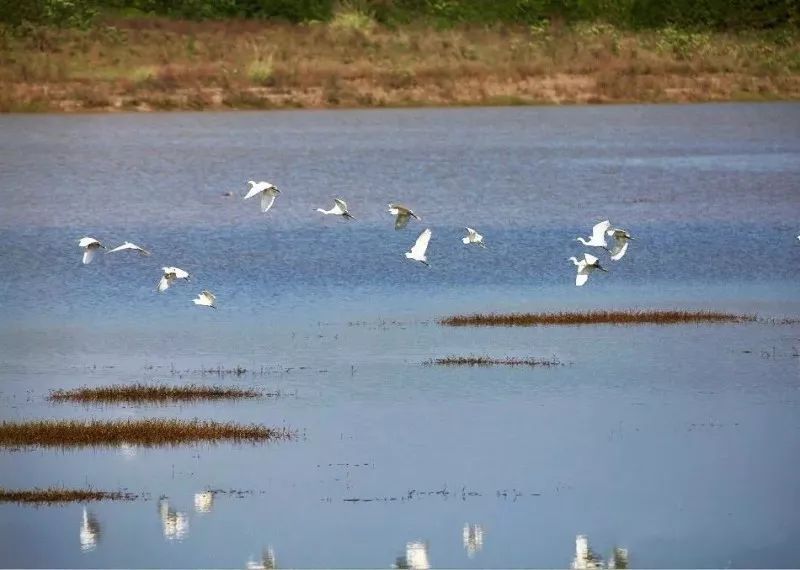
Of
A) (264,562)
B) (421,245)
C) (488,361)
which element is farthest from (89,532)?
(421,245)

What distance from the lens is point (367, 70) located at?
6731cm

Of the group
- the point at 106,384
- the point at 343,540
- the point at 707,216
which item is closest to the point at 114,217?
the point at 707,216

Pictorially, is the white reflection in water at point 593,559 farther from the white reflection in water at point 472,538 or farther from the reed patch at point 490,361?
the reed patch at point 490,361

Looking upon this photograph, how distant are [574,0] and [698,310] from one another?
52.6 meters

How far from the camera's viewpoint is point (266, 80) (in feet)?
219

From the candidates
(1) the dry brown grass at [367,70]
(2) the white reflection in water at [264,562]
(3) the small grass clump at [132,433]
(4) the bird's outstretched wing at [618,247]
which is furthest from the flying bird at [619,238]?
(1) the dry brown grass at [367,70]

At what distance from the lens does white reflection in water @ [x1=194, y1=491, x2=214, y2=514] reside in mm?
17047

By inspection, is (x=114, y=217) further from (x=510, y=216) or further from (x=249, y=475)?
(x=249, y=475)

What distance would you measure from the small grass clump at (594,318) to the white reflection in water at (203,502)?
10.3 m

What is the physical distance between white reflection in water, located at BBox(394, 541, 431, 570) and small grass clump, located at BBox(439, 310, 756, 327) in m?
11.6

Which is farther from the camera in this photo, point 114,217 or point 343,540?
point 114,217

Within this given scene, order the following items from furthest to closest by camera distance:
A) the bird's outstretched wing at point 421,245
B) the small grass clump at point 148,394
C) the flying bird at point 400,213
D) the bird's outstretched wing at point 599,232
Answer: the bird's outstretched wing at point 599,232 < the bird's outstretched wing at point 421,245 < the flying bird at point 400,213 < the small grass clump at point 148,394

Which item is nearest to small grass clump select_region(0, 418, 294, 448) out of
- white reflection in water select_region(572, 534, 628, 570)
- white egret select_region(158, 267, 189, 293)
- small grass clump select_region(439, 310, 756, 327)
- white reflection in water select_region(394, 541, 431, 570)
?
white reflection in water select_region(394, 541, 431, 570)

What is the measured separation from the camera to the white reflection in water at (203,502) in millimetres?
17047
